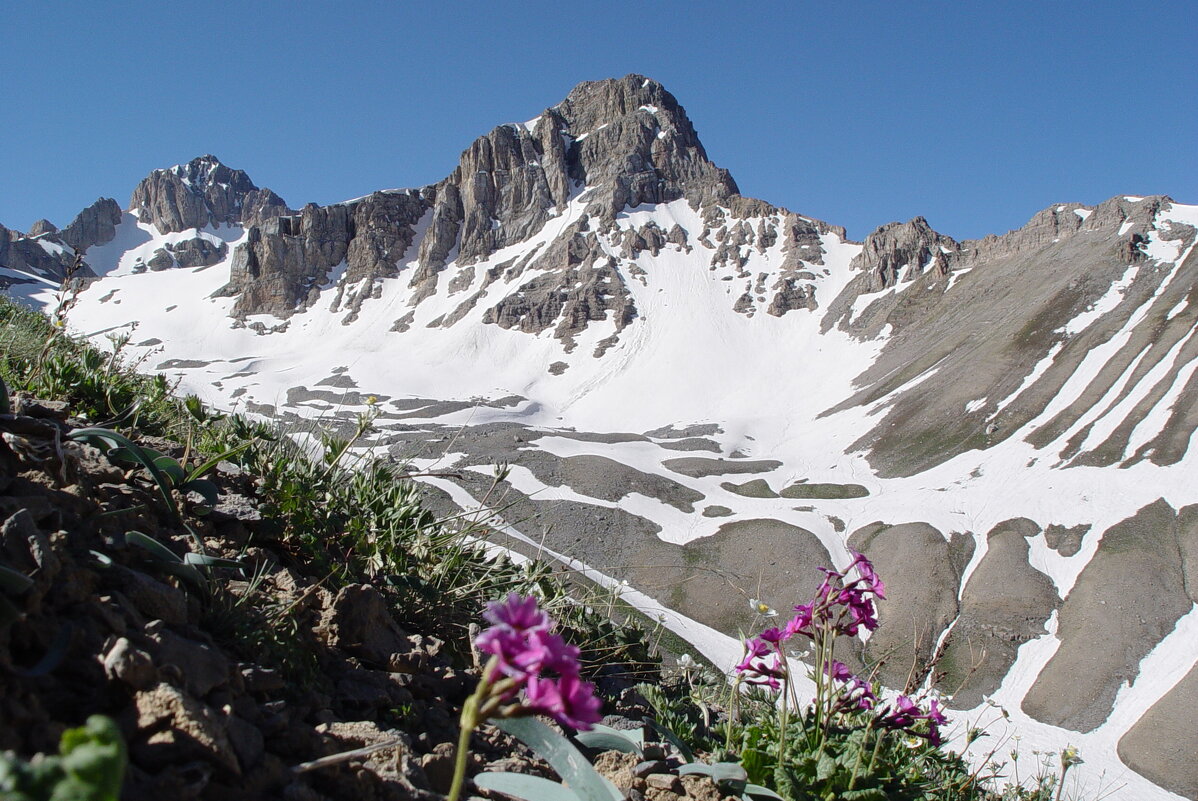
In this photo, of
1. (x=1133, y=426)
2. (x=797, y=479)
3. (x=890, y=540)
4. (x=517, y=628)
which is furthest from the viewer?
(x=797, y=479)

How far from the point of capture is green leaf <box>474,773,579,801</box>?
2217mm

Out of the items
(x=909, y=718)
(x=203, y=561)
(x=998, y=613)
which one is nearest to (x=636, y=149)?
(x=998, y=613)

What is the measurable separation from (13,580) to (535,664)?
1569 millimetres

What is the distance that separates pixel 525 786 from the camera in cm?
231

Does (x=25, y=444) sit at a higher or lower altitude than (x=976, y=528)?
lower

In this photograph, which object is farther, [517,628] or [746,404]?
[746,404]

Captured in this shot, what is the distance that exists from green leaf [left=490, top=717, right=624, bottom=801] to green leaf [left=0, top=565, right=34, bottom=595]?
1.45 metres

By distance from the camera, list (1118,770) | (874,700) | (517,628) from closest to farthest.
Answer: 1. (517,628)
2. (874,700)
3. (1118,770)

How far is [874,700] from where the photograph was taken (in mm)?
3660

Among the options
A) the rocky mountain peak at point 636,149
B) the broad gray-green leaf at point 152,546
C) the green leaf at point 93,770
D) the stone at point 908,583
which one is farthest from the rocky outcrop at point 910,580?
the rocky mountain peak at point 636,149

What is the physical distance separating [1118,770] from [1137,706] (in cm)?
595

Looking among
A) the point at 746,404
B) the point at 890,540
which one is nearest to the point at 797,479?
the point at 890,540

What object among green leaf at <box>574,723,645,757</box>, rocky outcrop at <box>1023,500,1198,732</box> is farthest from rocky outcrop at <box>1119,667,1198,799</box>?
green leaf at <box>574,723,645,757</box>

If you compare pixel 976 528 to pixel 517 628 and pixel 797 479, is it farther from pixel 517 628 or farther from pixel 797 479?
pixel 517 628
